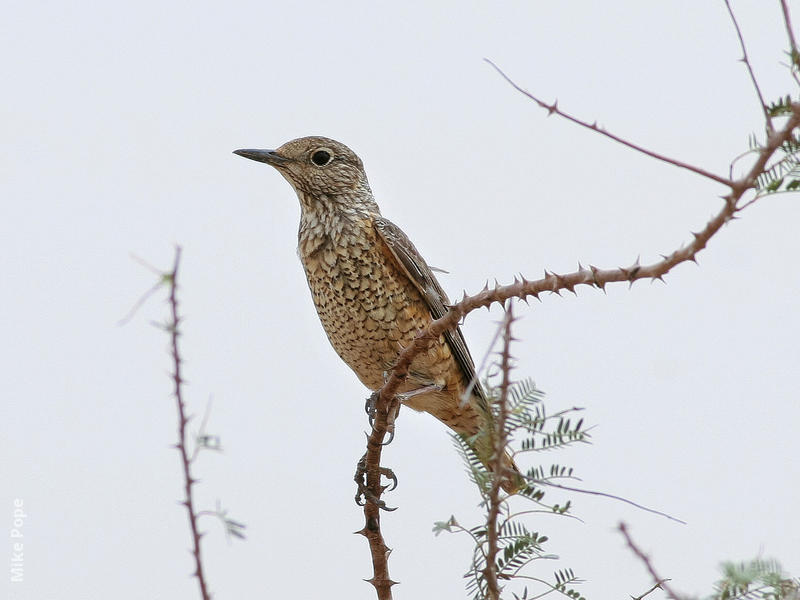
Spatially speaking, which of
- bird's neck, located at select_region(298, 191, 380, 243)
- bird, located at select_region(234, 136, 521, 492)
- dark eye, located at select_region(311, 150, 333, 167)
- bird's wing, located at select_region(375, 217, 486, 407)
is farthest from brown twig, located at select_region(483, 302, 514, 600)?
dark eye, located at select_region(311, 150, 333, 167)

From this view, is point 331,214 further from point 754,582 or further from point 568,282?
point 754,582

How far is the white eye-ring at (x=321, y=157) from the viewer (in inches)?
261

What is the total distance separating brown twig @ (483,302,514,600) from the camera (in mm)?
2203

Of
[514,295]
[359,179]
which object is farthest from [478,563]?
[359,179]

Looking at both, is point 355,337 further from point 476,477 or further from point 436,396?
point 476,477

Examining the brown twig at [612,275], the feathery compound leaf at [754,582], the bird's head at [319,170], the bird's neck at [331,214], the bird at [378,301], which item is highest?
the bird's head at [319,170]

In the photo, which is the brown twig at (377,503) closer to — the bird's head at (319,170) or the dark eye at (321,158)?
the bird's head at (319,170)

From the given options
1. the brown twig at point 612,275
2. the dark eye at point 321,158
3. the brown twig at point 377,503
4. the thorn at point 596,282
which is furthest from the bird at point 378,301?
the thorn at point 596,282

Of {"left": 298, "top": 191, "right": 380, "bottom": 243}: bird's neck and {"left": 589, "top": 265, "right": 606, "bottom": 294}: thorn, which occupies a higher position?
{"left": 298, "top": 191, "right": 380, "bottom": 243}: bird's neck

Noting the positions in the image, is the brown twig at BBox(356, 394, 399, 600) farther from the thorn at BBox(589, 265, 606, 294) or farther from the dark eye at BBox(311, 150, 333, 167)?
the dark eye at BBox(311, 150, 333, 167)

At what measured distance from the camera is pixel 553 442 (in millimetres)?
2613

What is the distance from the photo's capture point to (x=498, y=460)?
7.58ft

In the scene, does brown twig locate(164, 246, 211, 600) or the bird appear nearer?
brown twig locate(164, 246, 211, 600)

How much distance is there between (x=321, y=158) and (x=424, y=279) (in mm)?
1365
